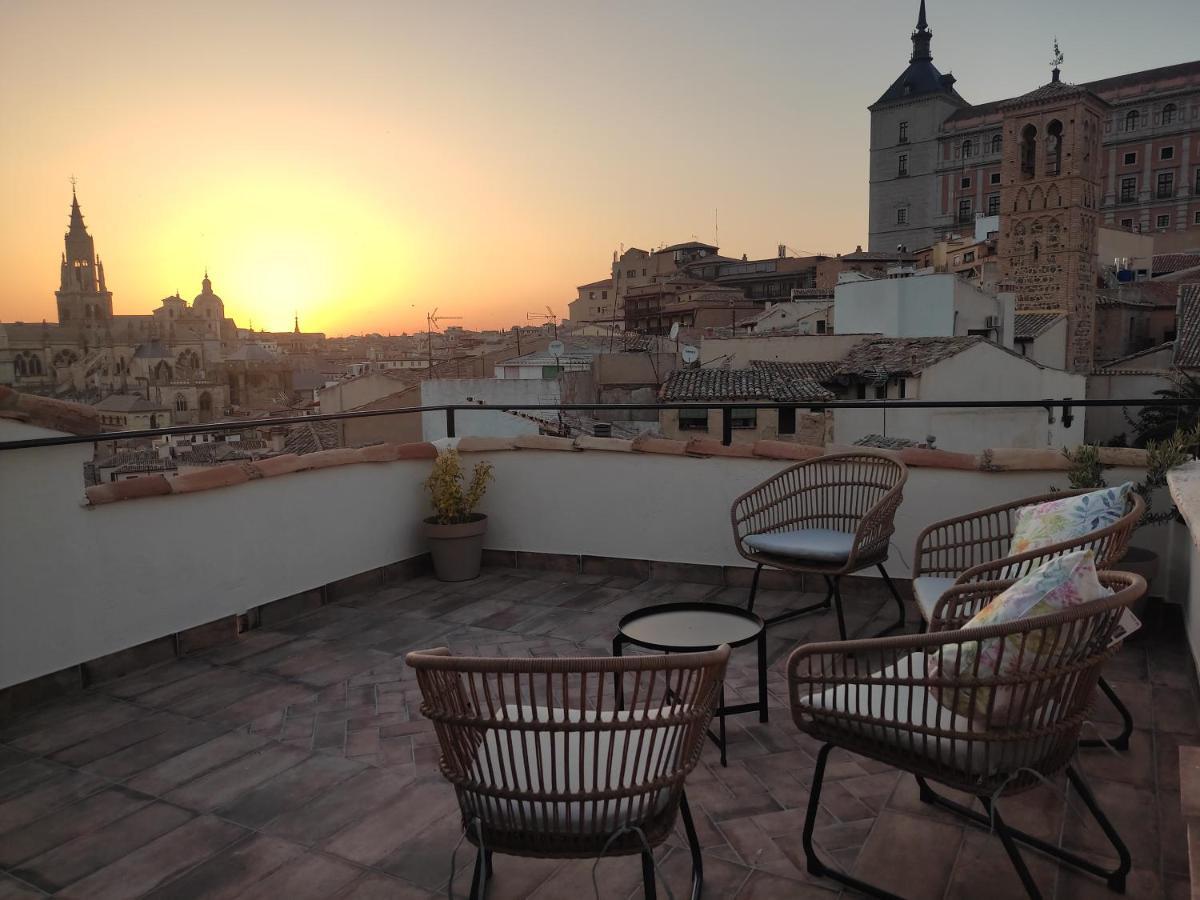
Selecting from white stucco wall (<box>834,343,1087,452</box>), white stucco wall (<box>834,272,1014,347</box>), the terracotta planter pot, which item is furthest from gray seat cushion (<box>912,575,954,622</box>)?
white stucco wall (<box>834,272,1014,347</box>)

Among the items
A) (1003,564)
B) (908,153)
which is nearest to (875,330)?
(1003,564)

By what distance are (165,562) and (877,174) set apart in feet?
192

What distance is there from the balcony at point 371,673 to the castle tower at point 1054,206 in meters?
28.1

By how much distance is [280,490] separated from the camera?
12.2 feet

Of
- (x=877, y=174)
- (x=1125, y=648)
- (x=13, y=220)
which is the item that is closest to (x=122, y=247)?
(x=13, y=220)

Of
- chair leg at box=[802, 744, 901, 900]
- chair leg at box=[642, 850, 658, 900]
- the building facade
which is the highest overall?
the building facade

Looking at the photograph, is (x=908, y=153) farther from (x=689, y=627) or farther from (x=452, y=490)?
(x=689, y=627)

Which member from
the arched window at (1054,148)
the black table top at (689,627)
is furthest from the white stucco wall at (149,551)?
the arched window at (1054,148)

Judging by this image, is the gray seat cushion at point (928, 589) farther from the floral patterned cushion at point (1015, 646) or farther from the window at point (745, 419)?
the window at point (745, 419)

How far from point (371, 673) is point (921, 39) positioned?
65.6 meters

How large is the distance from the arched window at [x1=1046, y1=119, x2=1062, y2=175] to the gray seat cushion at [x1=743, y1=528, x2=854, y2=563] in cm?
3285

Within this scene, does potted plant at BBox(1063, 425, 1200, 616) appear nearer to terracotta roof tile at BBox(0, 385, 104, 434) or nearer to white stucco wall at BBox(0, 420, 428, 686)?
white stucco wall at BBox(0, 420, 428, 686)

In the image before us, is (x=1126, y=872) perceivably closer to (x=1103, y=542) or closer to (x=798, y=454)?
(x=1103, y=542)

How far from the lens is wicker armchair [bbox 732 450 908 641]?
300 centimetres
